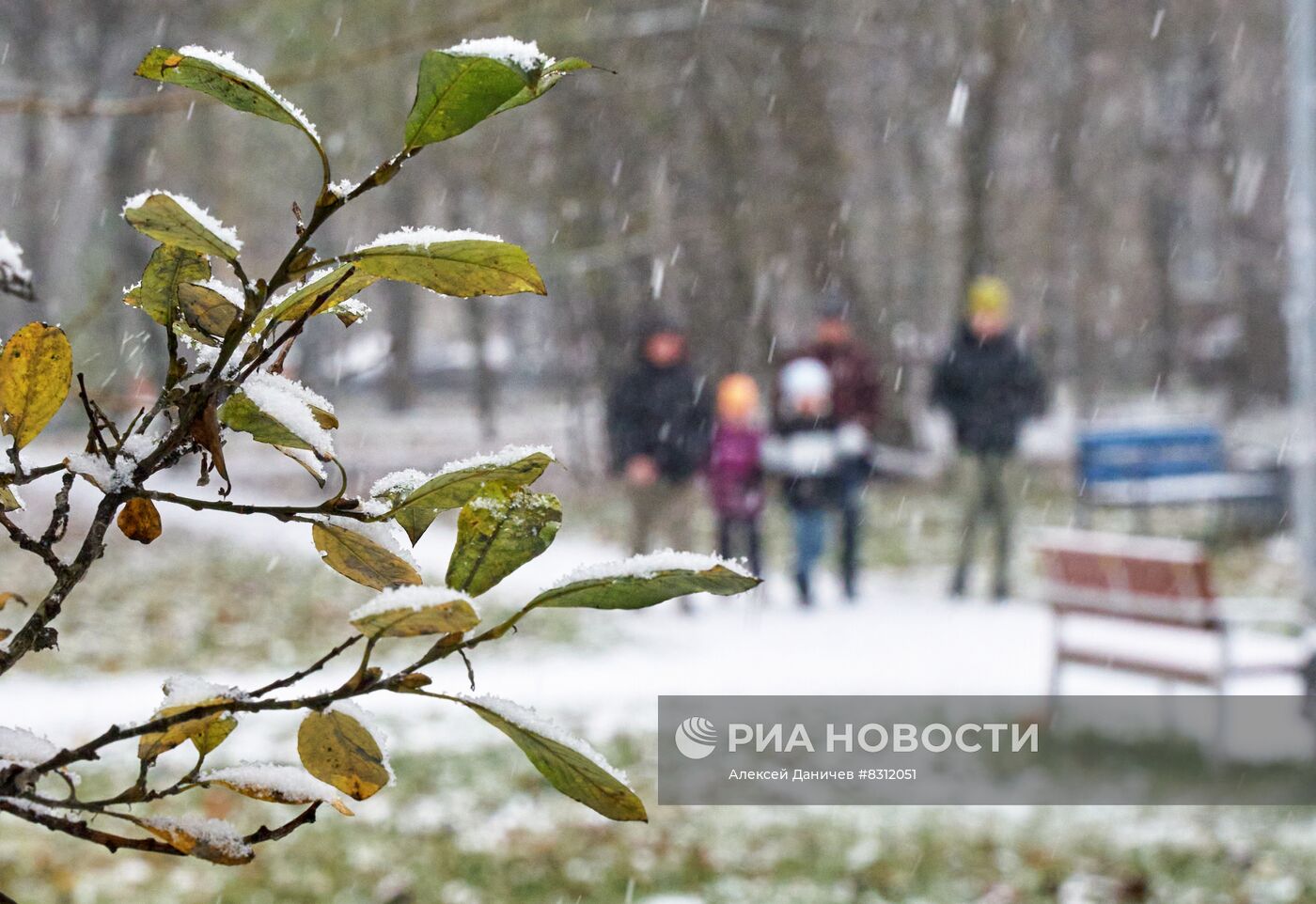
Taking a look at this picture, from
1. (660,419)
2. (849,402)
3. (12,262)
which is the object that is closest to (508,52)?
(12,262)

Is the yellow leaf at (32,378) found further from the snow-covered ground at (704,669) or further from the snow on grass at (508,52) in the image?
the snow-covered ground at (704,669)

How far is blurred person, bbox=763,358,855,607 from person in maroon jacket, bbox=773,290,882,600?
3cm

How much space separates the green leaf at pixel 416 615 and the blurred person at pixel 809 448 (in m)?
7.76

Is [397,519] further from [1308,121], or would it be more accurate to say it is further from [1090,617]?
[1308,121]

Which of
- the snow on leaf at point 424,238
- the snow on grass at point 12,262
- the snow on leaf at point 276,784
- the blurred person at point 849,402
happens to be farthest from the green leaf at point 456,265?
the blurred person at point 849,402

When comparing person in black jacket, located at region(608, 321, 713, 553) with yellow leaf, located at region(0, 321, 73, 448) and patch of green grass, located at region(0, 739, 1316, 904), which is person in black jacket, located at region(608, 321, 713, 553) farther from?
yellow leaf, located at region(0, 321, 73, 448)

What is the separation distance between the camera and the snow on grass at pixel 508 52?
64 cm

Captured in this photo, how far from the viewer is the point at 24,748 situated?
0.78 metres

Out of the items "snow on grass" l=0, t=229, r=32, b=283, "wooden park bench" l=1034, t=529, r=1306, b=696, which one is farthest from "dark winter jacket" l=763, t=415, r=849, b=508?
"snow on grass" l=0, t=229, r=32, b=283

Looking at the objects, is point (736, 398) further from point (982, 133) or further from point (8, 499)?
point (982, 133)

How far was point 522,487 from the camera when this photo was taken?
0.79 m

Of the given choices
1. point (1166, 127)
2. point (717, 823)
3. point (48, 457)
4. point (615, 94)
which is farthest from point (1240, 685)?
point (1166, 127)

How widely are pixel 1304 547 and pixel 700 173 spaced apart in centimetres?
838

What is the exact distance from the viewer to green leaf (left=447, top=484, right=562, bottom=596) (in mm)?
749
